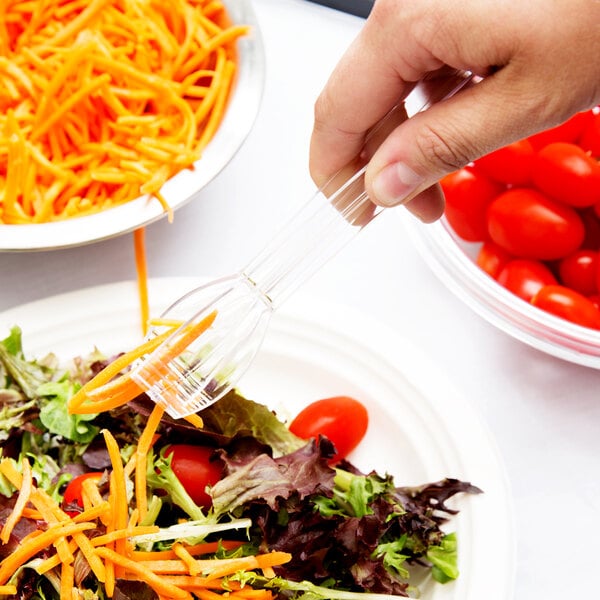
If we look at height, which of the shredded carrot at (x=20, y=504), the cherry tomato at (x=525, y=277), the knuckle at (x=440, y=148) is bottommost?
the shredded carrot at (x=20, y=504)

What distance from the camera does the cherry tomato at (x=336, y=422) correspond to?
123cm

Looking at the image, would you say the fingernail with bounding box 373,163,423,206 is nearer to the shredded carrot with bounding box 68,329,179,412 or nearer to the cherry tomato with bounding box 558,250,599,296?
the shredded carrot with bounding box 68,329,179,412

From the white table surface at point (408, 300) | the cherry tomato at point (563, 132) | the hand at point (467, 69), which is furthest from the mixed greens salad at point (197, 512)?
the cherry tomato at point (563, 132)

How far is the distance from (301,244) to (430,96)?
0.22 meters

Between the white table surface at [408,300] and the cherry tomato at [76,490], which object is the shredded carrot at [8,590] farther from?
the white table surface at [408,300]

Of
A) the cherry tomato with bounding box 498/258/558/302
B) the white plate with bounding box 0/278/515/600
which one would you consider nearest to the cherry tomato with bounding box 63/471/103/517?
the white plate with bounding box 0/278/515/600

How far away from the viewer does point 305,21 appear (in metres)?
1.66

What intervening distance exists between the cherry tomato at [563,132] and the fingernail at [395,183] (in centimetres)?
48

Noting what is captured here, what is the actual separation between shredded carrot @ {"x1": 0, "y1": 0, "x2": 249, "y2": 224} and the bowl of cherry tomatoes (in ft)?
1.25

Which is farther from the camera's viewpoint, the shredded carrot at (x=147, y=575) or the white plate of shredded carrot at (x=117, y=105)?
the white plate of shredded carrot at (x=117, y=105)

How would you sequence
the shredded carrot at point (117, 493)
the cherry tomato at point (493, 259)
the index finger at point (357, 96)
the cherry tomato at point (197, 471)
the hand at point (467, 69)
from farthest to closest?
the cherry tomato at point (493, 259) → the cherry tomato at point (197, 471) → the shredded carrot at point (117, 493) → the index finger at point (357, 96) → the hand at point (467, 69)

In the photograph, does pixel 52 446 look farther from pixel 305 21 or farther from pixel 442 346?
pixel 305 21

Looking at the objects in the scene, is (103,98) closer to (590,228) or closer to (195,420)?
(195,420)

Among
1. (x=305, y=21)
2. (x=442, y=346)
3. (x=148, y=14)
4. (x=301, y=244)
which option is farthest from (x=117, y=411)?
(x=305, y=21)
